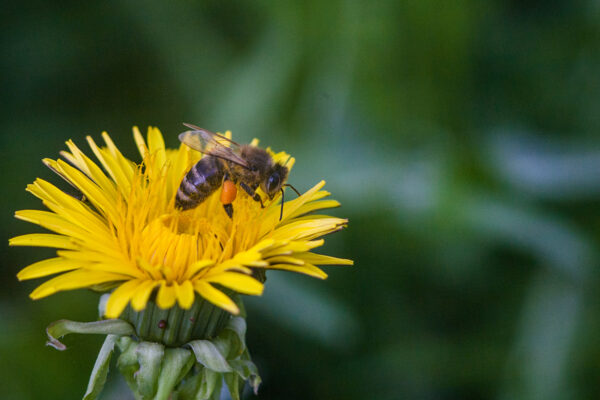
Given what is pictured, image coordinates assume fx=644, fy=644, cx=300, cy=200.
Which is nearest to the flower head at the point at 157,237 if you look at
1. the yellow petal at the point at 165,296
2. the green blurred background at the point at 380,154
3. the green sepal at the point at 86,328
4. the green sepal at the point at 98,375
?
the yellow petal at the point at 165,296

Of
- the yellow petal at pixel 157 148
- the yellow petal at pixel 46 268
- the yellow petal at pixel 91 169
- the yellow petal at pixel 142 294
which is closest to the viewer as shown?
the yellow petal at pixel 142 294

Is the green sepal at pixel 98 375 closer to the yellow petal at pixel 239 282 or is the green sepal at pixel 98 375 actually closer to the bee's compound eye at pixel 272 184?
the yellow petal at pixel 239 282

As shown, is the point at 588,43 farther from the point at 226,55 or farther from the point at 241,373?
the point at 241,373

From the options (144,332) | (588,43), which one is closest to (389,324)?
(144,332)

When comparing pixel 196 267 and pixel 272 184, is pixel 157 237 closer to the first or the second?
pixel 196 267

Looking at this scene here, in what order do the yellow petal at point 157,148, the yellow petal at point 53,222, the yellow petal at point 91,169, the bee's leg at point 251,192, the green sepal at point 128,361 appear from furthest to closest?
1. the yellow petal at point 157,148
2. the bee's leg at point 251,192
3. the yellow petal at point 91,169
4. the green sepal at point 128,361
5. the yellow petal at point 53,222

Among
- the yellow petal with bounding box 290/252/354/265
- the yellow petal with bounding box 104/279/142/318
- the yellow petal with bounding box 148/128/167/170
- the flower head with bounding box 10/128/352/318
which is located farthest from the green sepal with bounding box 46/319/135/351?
the yellow petal with bounding box 148/128/167/170

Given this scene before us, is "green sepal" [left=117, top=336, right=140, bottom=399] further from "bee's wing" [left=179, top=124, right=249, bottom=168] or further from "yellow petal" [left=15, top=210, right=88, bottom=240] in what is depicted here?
"bee's wing" [left=179, top=124, right=249, bottom=168]
